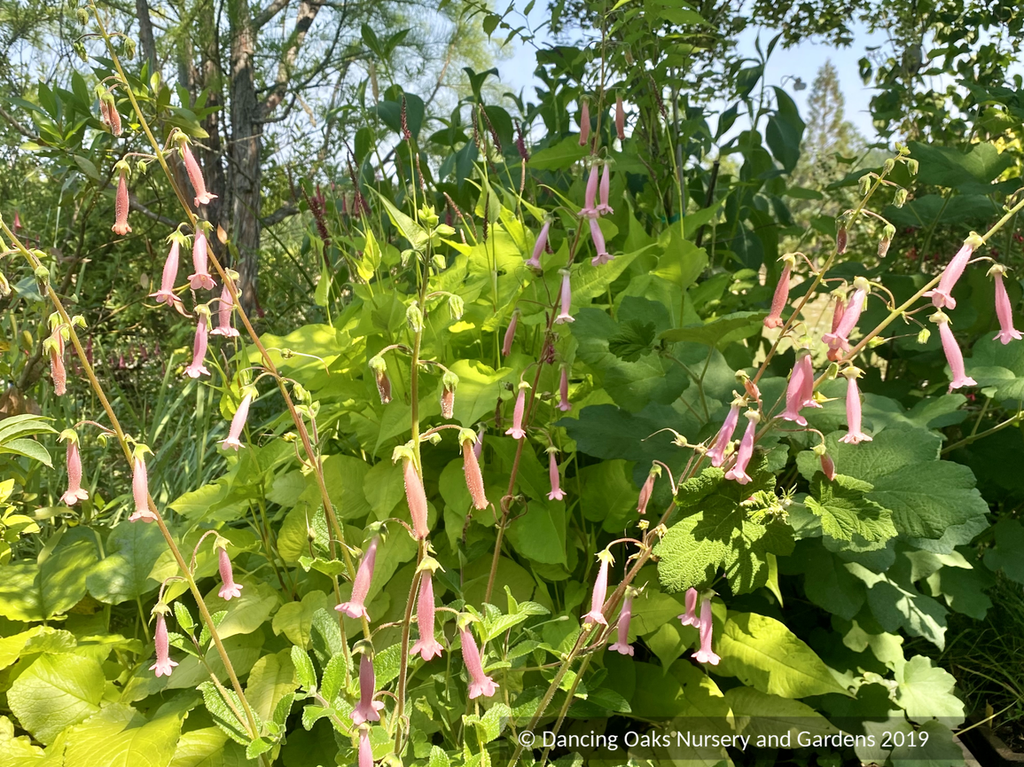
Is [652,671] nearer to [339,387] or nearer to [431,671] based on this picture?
[431,671]

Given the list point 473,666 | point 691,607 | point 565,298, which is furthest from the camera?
point 565,298

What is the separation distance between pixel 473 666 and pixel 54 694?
915 millimetres

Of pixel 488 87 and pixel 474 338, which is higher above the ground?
pixel 488 87

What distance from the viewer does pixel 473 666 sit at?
781 mm

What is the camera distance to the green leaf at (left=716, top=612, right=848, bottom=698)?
1.21 meters

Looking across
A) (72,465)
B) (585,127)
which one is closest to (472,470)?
(72,465)

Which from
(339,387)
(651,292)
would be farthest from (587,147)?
(339,387)

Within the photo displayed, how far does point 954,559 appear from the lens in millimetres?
1440

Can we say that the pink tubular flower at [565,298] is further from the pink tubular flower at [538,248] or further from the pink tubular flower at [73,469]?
the pink tubular flower at [73,469]

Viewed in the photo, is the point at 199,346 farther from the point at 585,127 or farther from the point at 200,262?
the point at 585,127

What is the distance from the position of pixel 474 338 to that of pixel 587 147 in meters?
0.48

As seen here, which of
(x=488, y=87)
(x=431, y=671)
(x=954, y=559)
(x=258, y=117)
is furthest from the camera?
(x=488, y=87)

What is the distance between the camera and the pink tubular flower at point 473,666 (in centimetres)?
77

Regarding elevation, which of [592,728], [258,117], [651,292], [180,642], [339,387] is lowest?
[592,728]
